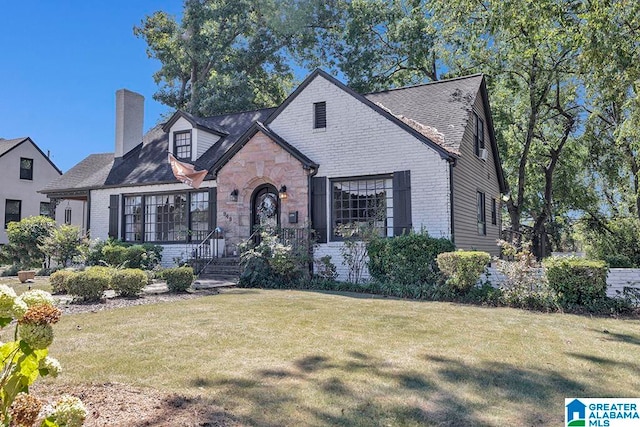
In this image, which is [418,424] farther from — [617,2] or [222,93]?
[222,93]

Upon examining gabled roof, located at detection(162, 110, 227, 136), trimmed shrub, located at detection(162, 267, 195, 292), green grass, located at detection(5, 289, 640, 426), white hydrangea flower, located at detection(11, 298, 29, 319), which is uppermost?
gabled roof, located at detection(162, 110, 227, 136)

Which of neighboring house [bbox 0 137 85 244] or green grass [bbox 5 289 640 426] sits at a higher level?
neighboring house [bbox 0 137 85 244]

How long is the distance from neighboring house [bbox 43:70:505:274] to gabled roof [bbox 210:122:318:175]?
41 millimetres

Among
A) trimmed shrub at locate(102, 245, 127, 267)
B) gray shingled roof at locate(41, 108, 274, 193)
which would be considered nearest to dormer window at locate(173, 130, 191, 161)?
gray shingled roof at locate(41, 108, 274, 193)

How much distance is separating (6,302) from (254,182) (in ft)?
40.9

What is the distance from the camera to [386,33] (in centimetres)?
2295

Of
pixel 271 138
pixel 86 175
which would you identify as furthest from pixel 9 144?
pixel 271 138

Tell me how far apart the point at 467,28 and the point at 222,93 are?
560 inches

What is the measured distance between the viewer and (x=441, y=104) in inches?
558

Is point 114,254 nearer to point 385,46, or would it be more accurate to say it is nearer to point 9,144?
point 385,46

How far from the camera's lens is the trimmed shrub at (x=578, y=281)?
26.1ft

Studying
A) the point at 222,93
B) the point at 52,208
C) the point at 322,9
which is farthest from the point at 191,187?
the point at 322,9

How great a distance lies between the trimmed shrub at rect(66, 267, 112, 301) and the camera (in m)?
8.54

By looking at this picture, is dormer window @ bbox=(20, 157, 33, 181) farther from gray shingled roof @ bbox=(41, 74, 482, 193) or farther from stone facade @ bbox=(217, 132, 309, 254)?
stone facade @ bbox=(217, 132, 309, 254)
